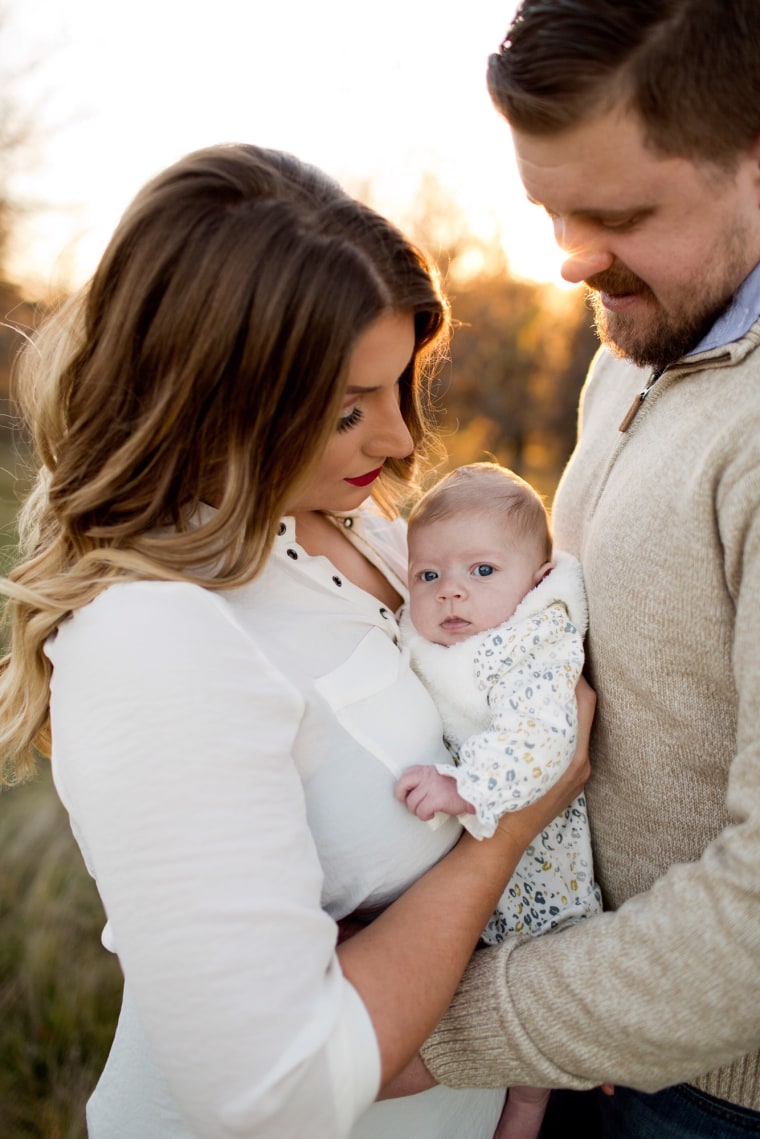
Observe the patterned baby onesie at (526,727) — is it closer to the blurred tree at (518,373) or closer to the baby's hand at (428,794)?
the baby's hand at (428,794)

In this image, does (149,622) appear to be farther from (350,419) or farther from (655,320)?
(655,320)

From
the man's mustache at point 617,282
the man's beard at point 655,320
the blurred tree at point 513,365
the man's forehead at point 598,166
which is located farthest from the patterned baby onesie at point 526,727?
the blurred tree at point 513,365

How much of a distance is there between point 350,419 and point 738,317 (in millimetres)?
723

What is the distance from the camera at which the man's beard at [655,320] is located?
161 cm

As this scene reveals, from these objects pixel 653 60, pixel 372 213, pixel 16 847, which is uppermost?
pixel 653 60

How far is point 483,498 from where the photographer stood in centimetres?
208

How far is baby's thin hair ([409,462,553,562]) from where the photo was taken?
2061 mm

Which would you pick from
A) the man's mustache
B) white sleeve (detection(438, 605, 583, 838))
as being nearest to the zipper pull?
the man's mustache

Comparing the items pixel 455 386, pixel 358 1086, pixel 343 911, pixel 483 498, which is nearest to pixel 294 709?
pixel 343 911

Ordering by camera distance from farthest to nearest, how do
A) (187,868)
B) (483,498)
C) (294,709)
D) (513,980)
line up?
(483,498), (513,980), (294,709), (187,868)

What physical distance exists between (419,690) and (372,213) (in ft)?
3.09

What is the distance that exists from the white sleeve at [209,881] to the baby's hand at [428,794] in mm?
262

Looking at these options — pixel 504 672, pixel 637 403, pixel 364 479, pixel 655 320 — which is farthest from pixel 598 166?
pixel 504 672

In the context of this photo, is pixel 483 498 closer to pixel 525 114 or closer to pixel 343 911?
pixel 525 114
